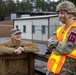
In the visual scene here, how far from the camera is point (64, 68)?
317cm

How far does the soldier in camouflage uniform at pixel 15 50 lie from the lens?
5.20 meters

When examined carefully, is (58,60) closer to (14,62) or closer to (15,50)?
(15,50)

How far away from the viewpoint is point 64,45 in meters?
3.14

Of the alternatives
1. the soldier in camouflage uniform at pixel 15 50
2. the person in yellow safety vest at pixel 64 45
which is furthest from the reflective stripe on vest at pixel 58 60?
the soldier in camouflage uniform at pixel 15 50

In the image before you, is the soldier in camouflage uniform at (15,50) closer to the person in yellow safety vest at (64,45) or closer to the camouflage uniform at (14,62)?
the camouflage uniform at (14,62)

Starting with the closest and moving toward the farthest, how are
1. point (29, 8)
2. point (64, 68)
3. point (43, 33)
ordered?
point (64, 68) → point (43, 33) → point (29, 8)

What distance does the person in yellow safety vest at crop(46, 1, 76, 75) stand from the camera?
123 inches

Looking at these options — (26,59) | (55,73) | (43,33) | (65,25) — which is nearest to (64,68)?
(55,73)

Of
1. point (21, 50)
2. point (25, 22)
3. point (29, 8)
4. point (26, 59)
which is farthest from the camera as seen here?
point (29, 8)

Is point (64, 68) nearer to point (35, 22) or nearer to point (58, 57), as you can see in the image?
point (58, 57)

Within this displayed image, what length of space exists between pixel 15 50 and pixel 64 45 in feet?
→ 7.04

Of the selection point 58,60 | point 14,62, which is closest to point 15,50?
point 14,62

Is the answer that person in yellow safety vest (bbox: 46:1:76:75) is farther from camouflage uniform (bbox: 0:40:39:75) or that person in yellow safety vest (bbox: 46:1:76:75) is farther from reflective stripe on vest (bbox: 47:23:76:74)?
camouflage uniform (bbox: 0:40:39:75)

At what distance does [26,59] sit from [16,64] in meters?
0.31
